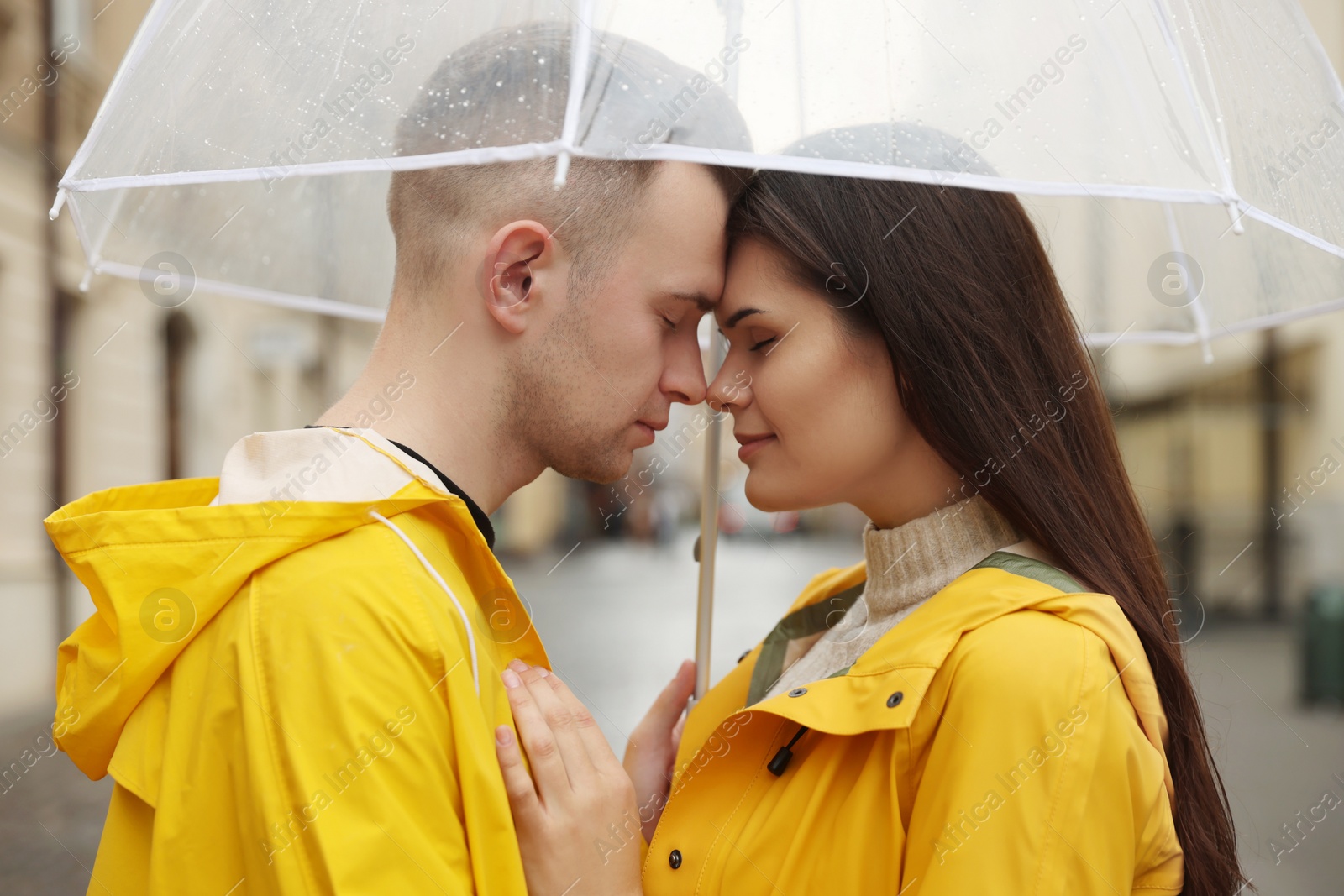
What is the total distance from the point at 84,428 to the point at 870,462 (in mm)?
9603

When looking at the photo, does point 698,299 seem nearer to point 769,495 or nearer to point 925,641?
point 769,495

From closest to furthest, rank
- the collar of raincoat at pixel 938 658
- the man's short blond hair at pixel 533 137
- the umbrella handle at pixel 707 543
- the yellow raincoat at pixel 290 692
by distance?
the yellow raincoat at pixel 290 692, the man's short blond hair at pixel 533 137, the collar of raincoat at pixel 938 658, the umbrella handle at pixel 707 543

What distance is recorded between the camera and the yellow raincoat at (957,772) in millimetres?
1562

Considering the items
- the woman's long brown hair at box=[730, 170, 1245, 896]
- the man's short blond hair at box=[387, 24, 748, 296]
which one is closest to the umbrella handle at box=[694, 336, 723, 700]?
the woman's long brown hair at box=[730, 170, 1245, 896]

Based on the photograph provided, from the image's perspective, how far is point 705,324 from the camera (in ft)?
10.4

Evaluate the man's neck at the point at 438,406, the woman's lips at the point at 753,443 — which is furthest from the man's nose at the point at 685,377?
the man's neck at the point at 438,406

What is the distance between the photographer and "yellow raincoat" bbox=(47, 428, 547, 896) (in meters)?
1.46

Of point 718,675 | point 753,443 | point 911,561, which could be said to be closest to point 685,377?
point 753,443

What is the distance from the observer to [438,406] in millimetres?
1951

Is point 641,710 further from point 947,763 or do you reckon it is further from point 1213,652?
point 1213,652

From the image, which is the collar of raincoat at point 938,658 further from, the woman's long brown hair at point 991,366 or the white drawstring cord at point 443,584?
the white drawstring cord at point 443,584

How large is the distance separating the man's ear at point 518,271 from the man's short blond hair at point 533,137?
0.03 m

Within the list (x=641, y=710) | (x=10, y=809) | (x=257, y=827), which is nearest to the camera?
(x=257, y=827)

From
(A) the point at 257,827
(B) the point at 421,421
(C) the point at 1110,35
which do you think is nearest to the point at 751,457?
(B) the point at 421,421
